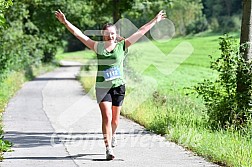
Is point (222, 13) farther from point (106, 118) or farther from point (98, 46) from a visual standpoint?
point (106, 118)

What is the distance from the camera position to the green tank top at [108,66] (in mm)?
8672

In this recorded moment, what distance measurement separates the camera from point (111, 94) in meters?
8.85

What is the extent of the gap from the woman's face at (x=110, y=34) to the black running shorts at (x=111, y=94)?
0.79 metres

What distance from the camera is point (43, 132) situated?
479 inches

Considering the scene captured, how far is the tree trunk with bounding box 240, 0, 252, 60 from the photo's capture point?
11.5m

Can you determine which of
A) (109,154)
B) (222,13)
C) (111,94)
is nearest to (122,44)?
(111,94)

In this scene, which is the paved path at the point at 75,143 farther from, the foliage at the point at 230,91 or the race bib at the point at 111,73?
the foliage at the point at 230,91

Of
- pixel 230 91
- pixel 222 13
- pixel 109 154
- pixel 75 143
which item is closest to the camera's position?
pixel 109 154

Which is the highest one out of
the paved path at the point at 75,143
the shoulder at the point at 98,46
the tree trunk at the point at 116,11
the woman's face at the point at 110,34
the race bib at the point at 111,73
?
the tree trunk at the point at 116,11

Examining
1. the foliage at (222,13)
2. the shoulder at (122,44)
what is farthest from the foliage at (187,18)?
the shoulder at (122,44)

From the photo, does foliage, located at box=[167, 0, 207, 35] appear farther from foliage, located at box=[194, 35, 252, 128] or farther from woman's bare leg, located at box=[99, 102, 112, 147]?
woman's bare leg, located at box=[99, 102, 112, 147]

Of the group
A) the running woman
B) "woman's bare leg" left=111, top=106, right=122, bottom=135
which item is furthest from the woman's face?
"woman's bare leg" left=111, top=106, right=122, bottom=135

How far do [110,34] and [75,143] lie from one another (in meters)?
2.74

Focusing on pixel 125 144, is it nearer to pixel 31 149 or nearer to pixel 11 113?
pixel 31 149
